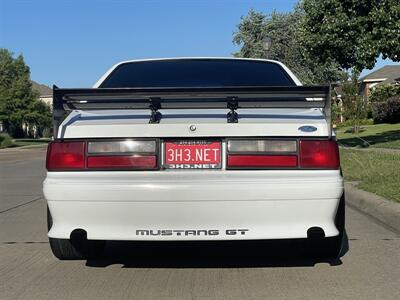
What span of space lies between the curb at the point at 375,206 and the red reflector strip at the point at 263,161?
293 centimetres

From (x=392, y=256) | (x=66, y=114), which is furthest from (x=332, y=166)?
(x=66, y=114)

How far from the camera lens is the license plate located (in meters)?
4.14

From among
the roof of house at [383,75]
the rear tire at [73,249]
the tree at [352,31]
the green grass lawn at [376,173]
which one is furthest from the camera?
the roof of house at [383,75]

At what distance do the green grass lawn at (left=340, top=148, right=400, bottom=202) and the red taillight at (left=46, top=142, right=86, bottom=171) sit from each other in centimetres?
471

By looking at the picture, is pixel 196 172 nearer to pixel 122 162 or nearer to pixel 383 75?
pixel 122 162

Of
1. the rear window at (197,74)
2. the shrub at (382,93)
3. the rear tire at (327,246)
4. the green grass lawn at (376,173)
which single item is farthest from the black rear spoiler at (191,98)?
the shrub at (382,93)

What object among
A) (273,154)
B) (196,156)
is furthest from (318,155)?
(196,156)

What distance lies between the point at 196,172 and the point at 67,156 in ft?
3.13

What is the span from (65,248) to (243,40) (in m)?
36.2

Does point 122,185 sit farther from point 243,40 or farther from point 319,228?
point 243,40

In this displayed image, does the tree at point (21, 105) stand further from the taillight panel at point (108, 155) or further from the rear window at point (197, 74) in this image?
the taillight panel at point (108, 155)

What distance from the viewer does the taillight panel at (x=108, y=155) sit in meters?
4.14

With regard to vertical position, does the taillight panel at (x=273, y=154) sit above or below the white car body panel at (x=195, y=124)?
below

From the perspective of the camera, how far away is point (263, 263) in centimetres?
503
